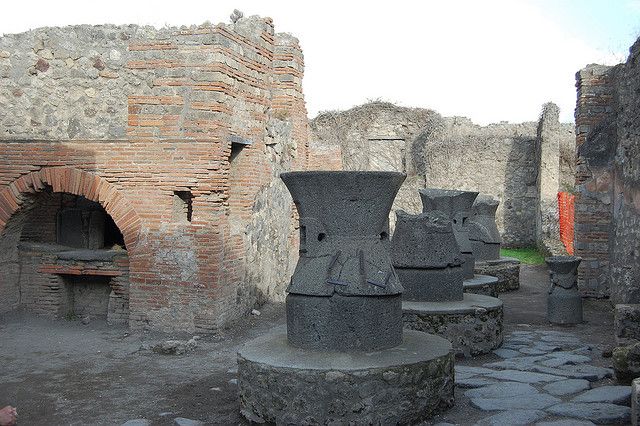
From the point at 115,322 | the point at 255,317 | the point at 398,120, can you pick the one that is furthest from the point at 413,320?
the point at 398,120

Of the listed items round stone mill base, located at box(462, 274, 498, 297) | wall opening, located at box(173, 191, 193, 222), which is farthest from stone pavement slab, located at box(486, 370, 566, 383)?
wall opening, located at box(173, 191, 193, 222)

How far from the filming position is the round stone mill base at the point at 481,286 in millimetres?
9752

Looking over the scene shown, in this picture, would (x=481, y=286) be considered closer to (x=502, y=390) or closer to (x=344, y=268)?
(x=502, y=390)

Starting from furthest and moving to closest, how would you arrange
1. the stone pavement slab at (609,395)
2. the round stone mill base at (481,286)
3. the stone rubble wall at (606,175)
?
the stone rubble wall at (606,175)
the round stone mill base at (481,286)
the stone pavement slab at (609,395)

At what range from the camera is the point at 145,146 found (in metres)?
8.62

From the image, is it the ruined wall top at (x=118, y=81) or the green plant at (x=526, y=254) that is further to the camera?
the green plant at (x=526, y=254)

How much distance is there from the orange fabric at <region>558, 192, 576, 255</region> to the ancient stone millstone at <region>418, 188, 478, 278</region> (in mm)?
6973

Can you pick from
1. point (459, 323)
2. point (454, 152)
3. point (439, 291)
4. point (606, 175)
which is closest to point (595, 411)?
point (459, 323)

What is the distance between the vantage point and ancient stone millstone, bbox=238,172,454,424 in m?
4.86

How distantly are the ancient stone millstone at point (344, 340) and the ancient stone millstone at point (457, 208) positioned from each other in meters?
4.67

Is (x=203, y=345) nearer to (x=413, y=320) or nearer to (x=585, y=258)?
(x=413, y=320)

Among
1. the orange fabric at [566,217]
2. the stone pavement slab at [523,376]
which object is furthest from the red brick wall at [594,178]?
the stone pavement slab at [523,376]

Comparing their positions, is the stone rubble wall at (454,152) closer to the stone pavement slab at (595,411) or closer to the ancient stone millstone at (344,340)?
the stone pavement slab at (595,411)

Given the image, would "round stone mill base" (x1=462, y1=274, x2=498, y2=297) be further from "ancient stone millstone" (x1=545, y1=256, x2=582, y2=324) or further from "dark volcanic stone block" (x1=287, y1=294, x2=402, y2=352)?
"dark volcanic stone block" (x1=287, y1=294, x2=402, y2=352)
